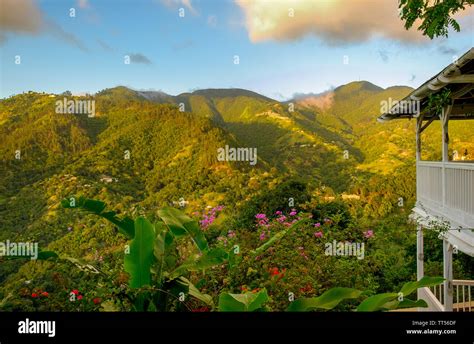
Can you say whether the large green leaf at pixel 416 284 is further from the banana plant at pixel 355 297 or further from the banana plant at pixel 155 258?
the banana plant at pixel 155 258

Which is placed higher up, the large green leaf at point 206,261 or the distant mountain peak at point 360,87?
the distant mountain peak at point 360,87

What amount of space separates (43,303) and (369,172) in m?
13.4

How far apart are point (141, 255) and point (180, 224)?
1.05 ft

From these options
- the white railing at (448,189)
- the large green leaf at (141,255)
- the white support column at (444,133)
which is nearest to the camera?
the large green leaf at (141,255)

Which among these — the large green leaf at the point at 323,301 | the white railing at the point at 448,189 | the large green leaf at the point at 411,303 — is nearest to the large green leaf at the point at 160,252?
the large green leaf at the point at 323,301

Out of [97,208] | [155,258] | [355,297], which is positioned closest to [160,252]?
[155,258]

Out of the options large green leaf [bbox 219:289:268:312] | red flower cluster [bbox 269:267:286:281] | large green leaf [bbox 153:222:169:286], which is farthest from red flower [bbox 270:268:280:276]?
large green leaf [bbox 219:289:268:312]

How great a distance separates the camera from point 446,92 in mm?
5352

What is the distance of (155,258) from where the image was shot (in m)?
2.60

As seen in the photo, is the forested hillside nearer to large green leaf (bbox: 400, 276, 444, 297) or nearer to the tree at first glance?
large green leaf (bbox: 400, 276, 444, 297)

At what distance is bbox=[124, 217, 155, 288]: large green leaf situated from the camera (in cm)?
232

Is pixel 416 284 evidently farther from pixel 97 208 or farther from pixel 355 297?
pixel 97 208

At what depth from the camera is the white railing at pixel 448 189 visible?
5090 mm

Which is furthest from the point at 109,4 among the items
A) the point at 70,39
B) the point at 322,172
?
the point at 322,172
